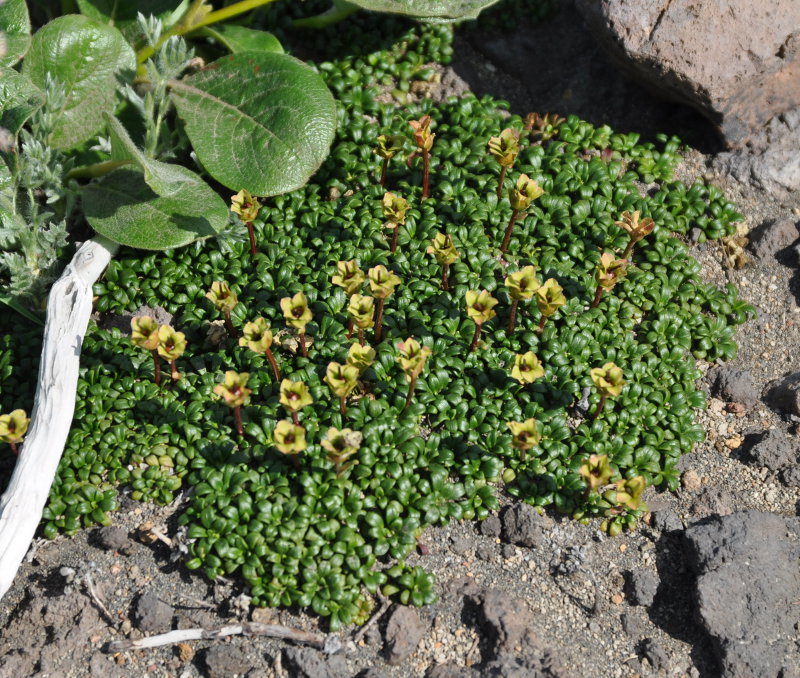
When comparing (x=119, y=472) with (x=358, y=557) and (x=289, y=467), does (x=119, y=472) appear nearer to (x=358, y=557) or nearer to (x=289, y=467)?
(x=289, y=467)

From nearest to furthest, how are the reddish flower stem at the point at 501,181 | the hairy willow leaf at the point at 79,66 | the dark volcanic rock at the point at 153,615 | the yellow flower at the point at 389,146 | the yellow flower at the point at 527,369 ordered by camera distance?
the dark volcanic rock at the point at 153,615 < the yellow flower at the point at 527,369 < the hairy willow leaf at the point at 79,66 < the yellow flower at the point at 389,146 < the reddish flower stem at the point at 501,181

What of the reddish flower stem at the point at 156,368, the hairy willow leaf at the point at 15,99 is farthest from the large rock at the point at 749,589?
the hairy willow leaf at the point at 15,99

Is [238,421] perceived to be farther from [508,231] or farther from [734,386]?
[734,386]

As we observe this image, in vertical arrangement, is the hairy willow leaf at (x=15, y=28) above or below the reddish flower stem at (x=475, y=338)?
above

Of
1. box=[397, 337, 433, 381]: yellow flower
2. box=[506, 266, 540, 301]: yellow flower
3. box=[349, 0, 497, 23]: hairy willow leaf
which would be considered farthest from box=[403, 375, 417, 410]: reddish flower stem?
box=[349, 0, 497, 23]: hairy willow leaf

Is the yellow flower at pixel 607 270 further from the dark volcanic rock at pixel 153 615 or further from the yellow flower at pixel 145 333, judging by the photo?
the dark volcanic rock at pixel 153 615

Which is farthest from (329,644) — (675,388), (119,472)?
(675,388)

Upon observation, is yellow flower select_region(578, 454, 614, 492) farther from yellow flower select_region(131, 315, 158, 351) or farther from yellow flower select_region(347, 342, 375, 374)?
yellow flower select_region(131, 315, 158, 351)
